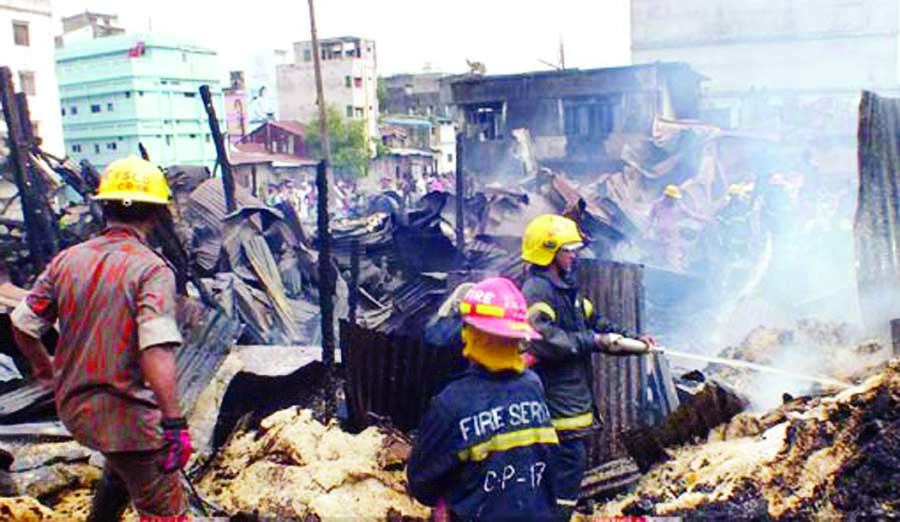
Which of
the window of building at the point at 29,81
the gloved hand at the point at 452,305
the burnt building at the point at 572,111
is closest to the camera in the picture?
the gloved hand at the point at 452,305

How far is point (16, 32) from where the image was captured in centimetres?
3131

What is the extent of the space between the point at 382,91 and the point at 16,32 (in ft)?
90.6

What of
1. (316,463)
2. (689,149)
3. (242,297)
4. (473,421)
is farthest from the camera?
(689,149)

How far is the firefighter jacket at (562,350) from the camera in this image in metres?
3.87

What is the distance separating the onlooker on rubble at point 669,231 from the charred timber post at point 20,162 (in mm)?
8718

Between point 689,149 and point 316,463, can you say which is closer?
point 316,463

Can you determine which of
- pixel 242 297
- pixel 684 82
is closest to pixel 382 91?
pixel 684 82

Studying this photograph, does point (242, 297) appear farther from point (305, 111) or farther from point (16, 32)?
point (305, 111)

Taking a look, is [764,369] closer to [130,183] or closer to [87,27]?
[130,183]

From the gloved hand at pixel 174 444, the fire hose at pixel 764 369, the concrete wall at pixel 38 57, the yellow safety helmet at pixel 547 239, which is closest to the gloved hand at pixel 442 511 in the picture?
the gloved hand at pixel 174 444

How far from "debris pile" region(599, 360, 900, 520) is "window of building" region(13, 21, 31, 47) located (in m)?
33.8

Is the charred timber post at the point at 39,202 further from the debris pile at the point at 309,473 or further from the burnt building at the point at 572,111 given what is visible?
the burnt building at the point at 572,111

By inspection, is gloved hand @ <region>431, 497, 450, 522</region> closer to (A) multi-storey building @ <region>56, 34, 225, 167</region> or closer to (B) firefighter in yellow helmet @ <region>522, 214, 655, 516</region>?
(B) firefighter in yellow helmet @ <region>522, 214, 655, 516</region>

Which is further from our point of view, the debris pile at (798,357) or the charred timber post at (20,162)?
the charred timber post at (20,162)
